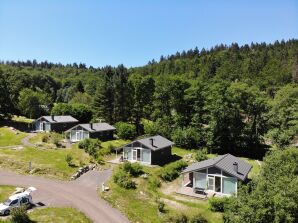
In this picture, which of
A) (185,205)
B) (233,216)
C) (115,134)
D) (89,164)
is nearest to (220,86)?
(115,134)

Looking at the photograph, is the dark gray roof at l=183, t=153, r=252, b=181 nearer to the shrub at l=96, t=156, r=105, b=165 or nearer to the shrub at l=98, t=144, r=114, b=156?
the shrub at l=96, t=156, r=105, b=165

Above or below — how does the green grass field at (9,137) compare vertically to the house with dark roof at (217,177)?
above

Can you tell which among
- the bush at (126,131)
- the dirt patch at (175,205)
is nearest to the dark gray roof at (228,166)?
the dirt patch at (175,205)

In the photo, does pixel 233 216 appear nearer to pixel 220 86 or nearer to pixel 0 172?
pixel 0 172

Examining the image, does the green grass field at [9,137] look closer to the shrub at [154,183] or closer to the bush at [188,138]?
the shrub at [154,183]

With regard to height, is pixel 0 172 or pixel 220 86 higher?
pixel 220 86

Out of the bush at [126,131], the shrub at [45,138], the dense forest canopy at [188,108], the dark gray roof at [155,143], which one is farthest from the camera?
the bush at [126,131]

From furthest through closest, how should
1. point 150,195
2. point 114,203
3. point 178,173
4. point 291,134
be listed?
point 291,134 → point 178,173 → point 150,195 → point 114,203

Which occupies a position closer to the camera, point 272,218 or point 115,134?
point 272,218
